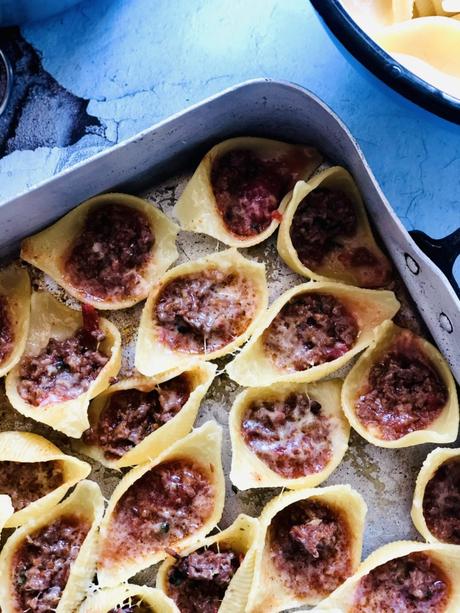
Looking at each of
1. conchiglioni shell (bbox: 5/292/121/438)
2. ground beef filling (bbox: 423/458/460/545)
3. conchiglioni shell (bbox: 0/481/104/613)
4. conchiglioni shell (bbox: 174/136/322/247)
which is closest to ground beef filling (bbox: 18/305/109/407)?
conchiglioni shell (bbox: 5/292/121/438)

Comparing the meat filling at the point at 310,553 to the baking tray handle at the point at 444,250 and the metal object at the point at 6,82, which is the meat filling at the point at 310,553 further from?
the metal object at the point at 6,82

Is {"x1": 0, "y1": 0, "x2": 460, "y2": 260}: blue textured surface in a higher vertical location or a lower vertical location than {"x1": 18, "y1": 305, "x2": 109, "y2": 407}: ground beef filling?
higher

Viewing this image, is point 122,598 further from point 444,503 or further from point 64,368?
point 444,503

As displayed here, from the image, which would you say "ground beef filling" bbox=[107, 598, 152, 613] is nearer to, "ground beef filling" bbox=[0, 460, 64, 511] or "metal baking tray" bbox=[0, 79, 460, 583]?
"metal baking tray" bbox=[0, 79, 460, 583]

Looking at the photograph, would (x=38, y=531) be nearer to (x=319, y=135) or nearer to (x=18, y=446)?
(x=18, y=446)

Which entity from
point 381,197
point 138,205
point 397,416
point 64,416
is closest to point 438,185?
point 381,197

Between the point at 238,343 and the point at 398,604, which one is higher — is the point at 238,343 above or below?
above
